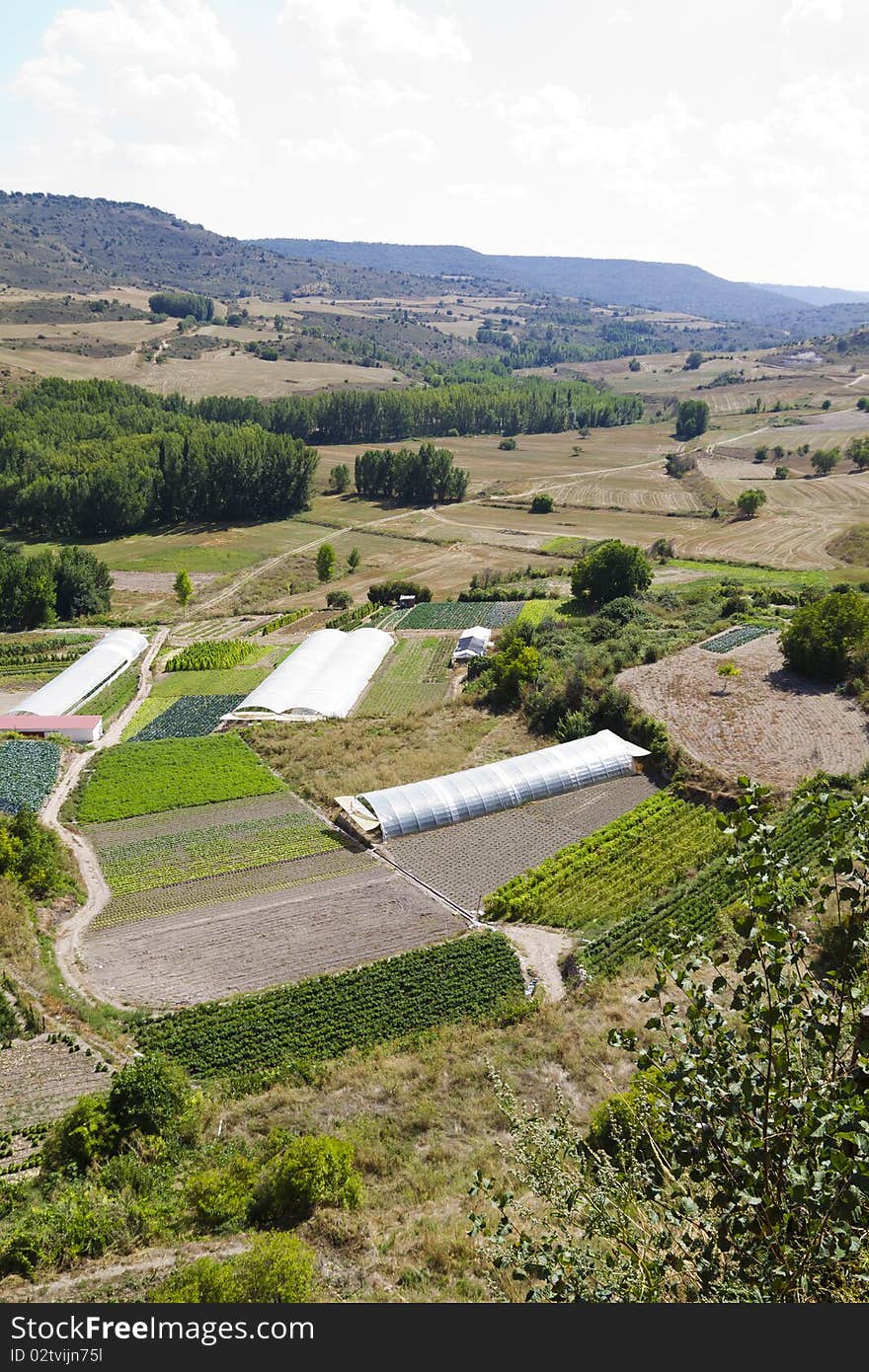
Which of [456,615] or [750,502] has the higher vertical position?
[750,502]

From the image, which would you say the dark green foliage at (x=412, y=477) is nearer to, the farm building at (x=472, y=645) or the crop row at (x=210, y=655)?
the farm building at (x=472, y=645)

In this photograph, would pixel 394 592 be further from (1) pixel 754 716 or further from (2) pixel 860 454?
(2) pixel 860 454

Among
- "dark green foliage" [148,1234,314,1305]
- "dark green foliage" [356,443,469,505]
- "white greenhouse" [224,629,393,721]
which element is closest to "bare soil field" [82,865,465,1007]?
"dark green foliage" [148,1234,314,1305]

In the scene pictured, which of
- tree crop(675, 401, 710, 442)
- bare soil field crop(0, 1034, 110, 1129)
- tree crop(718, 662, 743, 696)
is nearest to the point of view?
bare soil field crop(0, 1034, 110, 1129)

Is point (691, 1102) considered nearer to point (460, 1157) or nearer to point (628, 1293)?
point (628, 1293)

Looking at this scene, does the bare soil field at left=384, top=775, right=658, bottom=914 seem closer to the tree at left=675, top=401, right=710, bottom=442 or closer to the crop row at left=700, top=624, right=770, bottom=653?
the crop row at left=700, top=624, right=770, bottom=653

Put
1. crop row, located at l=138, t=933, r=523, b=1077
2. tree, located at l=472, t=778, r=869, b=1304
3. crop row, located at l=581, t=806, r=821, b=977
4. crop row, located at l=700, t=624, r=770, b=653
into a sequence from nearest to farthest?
tree, located at l=472, t=778, r=869, b=1304
crop row, located at l=138, t=933, r=523, b=1077
crop row, located at l=581, t=806, r=821, b=977
crop row, located at l=700, t=624, r=770, b=653

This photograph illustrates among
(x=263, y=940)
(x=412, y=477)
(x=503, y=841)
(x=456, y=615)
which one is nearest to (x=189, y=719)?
(x=503, y=841)
